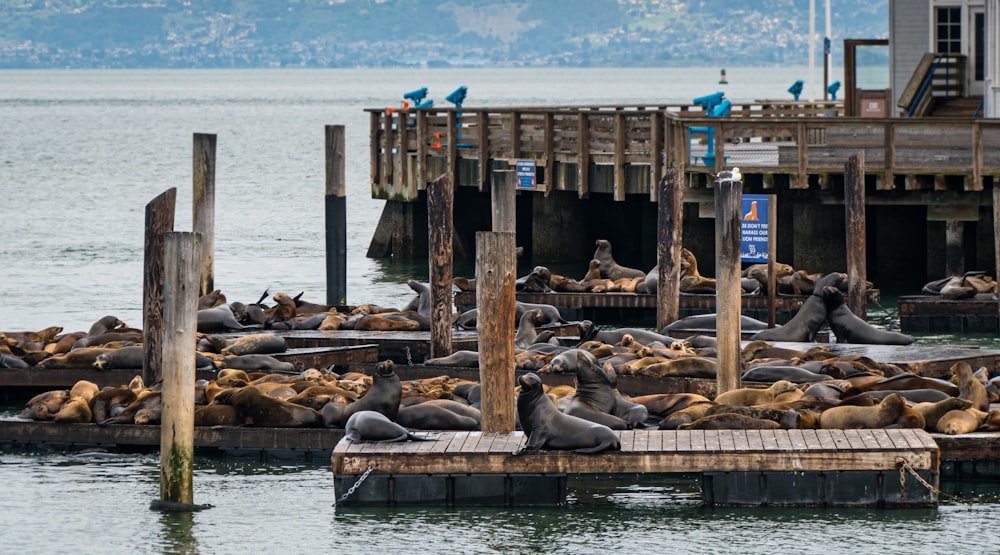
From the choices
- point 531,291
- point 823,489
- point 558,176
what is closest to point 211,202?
point 531,291

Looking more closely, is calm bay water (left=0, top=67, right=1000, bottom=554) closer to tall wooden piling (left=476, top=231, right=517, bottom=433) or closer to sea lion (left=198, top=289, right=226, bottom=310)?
tall wooden piling (left=476, top=231, right=517, bottom=433)

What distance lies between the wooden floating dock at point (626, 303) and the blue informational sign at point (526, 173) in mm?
4073

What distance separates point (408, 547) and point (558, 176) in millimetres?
17759

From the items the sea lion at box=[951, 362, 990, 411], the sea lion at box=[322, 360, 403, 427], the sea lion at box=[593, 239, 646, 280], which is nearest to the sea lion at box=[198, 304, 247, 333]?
the sea lion at box=[322, 360, 403, 427]

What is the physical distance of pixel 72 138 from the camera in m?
102

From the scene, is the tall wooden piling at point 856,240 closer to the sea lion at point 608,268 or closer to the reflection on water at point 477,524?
the sea lion at point 608,268

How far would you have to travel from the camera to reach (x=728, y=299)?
1680 cm

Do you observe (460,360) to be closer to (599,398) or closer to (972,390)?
(599,398)

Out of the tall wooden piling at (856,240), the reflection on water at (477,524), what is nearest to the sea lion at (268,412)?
the reflection on water at (477,524)

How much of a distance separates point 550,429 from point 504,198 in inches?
268

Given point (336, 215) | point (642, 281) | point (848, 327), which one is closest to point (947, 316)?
point (848, 327)

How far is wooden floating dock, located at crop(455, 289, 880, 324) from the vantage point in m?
23.9

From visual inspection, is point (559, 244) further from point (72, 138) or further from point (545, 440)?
point (72, 138)

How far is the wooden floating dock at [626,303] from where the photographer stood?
23.9 metres
